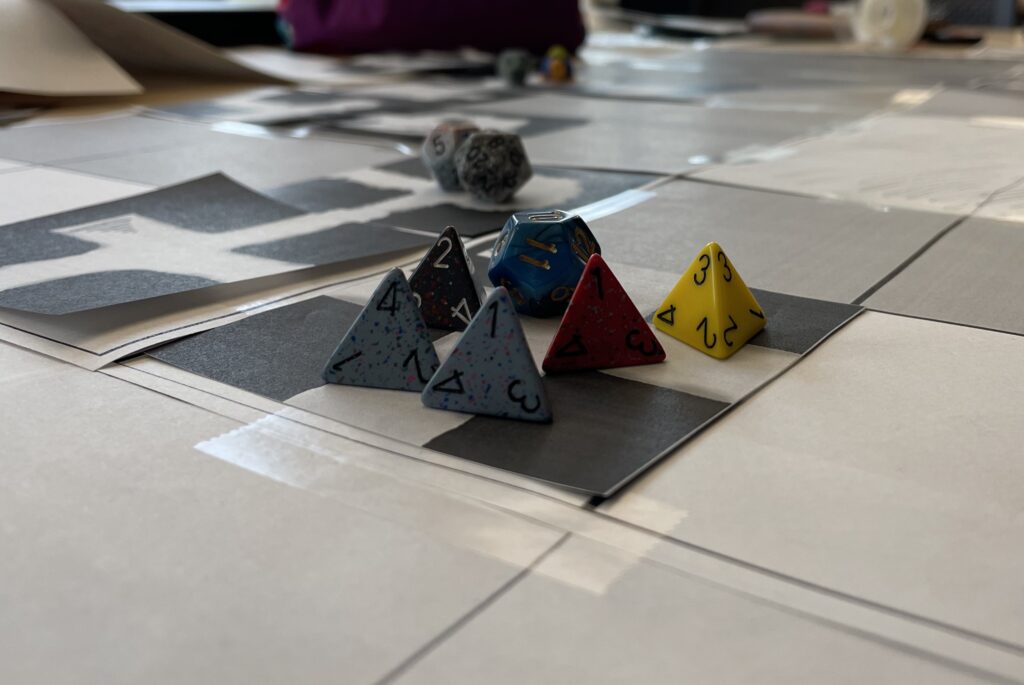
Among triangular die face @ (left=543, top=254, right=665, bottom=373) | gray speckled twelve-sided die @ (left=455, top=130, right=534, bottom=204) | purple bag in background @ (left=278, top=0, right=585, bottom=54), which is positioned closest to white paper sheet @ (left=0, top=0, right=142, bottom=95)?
purple bag in background @ (left=278, top=0, right=585, bottom=54)

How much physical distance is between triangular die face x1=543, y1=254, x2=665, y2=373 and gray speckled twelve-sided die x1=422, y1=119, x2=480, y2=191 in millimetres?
761

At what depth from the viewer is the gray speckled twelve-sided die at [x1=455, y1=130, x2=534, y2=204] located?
1.60m

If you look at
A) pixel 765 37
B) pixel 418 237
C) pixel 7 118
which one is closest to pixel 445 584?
pixel 418 237

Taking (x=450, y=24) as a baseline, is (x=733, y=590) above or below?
below

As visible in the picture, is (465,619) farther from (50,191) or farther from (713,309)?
(50,191)

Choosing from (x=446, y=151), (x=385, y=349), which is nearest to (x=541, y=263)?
(x=385, y=349)

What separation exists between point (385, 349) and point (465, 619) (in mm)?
377

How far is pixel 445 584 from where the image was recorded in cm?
65

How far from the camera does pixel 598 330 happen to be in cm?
97

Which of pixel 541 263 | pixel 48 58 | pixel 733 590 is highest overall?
pixel 48 58

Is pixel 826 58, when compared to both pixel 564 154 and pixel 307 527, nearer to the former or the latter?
pixel 564 154

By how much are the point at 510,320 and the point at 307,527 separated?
26 cm

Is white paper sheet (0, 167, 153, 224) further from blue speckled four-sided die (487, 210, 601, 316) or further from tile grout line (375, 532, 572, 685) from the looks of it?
tile grout line (375, 532, 572, 685)

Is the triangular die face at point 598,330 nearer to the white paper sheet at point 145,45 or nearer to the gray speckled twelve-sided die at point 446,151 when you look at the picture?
the gray speckled twelve-sided die at point 446,151
